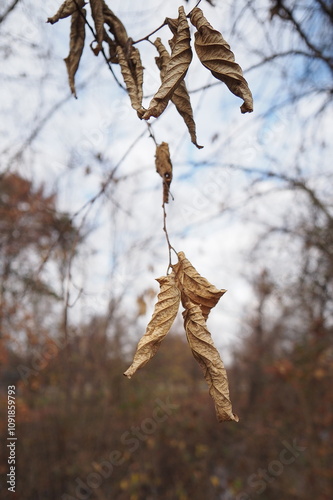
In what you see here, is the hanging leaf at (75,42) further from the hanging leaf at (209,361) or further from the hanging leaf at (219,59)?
the hanging leaf at (209,361)

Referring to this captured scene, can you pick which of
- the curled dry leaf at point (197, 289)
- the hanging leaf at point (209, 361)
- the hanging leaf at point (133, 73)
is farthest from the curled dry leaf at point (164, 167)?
the hanging leaf at point (209, 361)

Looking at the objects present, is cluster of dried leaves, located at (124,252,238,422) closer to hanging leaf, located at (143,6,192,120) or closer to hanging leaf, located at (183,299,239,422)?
hanging leaf, located at (183,299,239,422)

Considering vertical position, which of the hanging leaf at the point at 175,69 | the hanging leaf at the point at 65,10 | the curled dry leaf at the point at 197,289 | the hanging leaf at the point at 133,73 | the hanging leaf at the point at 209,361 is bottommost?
the hanging leaf at the point at 209,361

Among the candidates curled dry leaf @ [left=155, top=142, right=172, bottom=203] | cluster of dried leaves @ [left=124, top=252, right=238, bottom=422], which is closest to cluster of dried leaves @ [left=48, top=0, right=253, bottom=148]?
curled dry leaf @ [left=155, top=142, right=172, bottom=203]

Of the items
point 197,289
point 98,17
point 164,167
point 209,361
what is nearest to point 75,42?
point 98,17

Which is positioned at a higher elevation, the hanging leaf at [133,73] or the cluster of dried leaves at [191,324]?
the hanging leaf at [133,73]

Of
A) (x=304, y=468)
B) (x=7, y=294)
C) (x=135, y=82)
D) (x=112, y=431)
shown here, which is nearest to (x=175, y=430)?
(x=112, y=431)

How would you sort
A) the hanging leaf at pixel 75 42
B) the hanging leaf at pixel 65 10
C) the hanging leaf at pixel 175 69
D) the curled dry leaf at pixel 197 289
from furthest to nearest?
the hanging leaf at pixel 75 42 → the hanging leaf at pixel 65 10 → the curled dry leaf at pixel 197 289 → the hanging leaf at pixel 175 69
